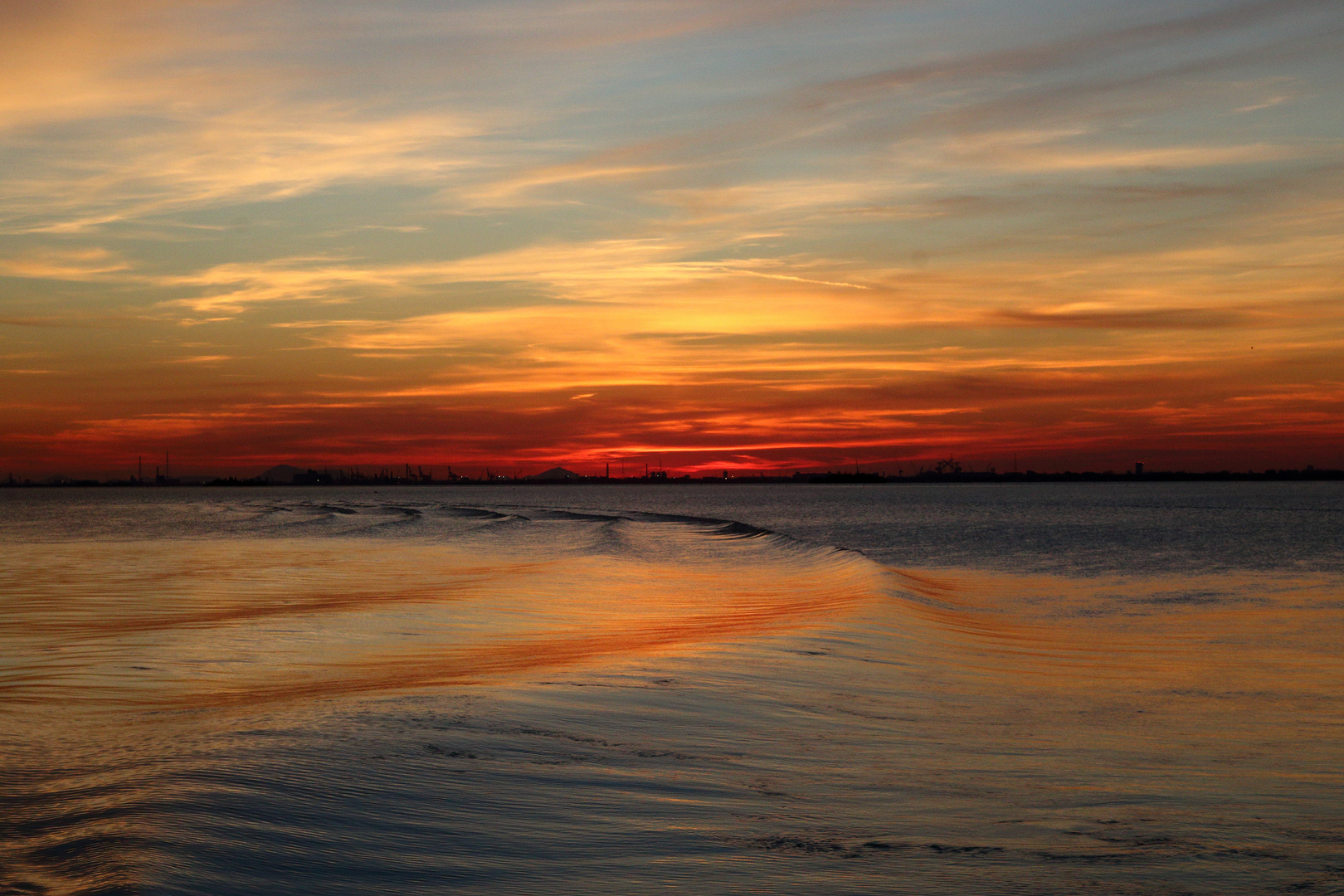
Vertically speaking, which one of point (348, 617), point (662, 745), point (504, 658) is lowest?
point (348, 617)

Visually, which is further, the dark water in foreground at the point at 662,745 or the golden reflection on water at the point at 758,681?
the golden reflection on water at the point at 758,681

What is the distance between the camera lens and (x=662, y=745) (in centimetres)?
882

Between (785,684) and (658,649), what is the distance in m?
3.17

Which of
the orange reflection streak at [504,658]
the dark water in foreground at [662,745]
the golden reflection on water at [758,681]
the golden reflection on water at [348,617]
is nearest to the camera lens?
the dark water in foreground at [662,745]

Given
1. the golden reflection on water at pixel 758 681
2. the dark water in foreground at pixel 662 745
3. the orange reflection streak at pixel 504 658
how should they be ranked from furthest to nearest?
the orange reflection streak at pixel 504 658, the golden reflection on water at pixel 758 681, the dark water in foreground at pixel 662 745

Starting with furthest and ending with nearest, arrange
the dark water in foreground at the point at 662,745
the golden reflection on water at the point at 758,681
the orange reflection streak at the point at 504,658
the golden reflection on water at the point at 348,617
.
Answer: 1. the golden reflection on water at the point at 348,617
2. the orange reflection streak at the point at 504,658
3. the golden reflection on water at the point at 758,681
4. the dark water in foreground at the point at 662,745

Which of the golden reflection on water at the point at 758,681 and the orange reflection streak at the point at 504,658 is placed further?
the orange reflection streak at the point at 504,658

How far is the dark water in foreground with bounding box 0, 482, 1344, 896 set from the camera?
236 inches

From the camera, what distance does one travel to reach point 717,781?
771cm

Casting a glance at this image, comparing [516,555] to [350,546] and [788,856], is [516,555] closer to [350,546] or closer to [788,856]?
[350,546]

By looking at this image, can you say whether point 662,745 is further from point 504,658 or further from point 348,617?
point 348,617

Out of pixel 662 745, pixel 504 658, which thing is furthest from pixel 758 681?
pixel 504 658

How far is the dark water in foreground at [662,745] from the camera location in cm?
600

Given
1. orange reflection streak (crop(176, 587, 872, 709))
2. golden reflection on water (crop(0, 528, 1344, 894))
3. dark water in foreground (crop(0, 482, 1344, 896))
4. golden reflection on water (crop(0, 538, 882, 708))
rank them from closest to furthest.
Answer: dark water in foreground (crop(0, 482, 1344, 896))
golden reflection on water (crop(0, 528, 1344, 894))
orange reflection streak (crop(176, 587, 872, 709))
golden reflection on water (crop(0, 538, 882, 708))
